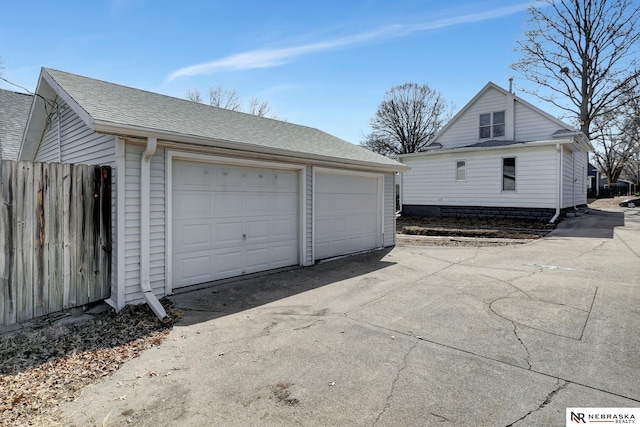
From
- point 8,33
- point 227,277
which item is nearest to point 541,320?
point 227,277

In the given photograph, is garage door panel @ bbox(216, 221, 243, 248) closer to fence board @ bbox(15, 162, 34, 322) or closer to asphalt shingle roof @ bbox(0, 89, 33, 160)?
fence board @ bbox(15, 162, 34, 322)

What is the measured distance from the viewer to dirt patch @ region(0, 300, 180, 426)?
2730mm

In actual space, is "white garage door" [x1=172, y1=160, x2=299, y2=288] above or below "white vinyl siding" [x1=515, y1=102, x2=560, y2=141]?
below

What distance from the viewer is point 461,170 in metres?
16.6

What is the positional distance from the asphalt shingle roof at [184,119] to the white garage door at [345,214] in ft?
2.39

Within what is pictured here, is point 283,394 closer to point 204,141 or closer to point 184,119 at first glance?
point 204,141

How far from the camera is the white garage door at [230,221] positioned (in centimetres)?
580

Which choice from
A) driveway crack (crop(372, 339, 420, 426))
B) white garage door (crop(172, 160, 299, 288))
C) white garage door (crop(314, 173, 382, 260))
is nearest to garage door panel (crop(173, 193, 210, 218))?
white garage door (crop(172, 160, 299, 288))

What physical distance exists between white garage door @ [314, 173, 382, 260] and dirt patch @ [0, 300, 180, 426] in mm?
4386

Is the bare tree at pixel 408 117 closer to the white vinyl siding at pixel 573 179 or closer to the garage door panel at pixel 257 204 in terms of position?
the white vinyl siding at pixel 573 179

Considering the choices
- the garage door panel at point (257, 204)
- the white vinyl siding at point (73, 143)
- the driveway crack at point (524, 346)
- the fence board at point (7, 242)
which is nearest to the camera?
the driveway crack at point (524, 346)

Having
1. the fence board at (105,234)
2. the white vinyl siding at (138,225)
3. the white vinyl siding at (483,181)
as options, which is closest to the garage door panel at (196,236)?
the white vinyl siding at (138,225)

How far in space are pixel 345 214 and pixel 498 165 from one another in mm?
9878

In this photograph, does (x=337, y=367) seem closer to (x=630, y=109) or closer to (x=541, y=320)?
(x=541, y=320)
